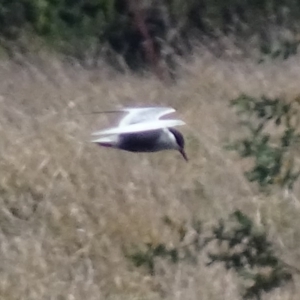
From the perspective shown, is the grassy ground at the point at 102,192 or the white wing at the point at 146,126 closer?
the white wing at the point at 146,126

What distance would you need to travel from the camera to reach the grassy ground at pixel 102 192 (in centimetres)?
159

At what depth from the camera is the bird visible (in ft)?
2.44

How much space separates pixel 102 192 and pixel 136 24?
0.75m

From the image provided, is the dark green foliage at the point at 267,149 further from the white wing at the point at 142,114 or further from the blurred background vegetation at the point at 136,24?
the blurred background vegetation at the point at 136,24

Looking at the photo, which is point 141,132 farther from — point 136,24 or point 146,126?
point 136,24

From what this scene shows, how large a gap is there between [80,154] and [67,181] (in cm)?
8

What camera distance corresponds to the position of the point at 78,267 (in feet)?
5.28

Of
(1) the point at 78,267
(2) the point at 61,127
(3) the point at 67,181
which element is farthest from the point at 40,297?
(2) the point at 61,127

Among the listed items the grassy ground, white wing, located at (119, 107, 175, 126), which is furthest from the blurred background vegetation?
white wing, located at (119, 107, 175, 126)

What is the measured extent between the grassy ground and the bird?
835 millimetres

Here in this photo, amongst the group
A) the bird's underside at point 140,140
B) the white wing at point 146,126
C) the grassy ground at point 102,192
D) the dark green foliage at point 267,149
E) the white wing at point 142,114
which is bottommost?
the grassy ground at point 102,192

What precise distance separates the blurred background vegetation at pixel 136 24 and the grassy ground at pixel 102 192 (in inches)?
4.3

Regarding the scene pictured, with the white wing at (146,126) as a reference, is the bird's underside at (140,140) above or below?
below

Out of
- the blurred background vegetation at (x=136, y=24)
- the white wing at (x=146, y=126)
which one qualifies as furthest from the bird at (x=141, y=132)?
the blurred background vegetation at (x=136, y=24)
